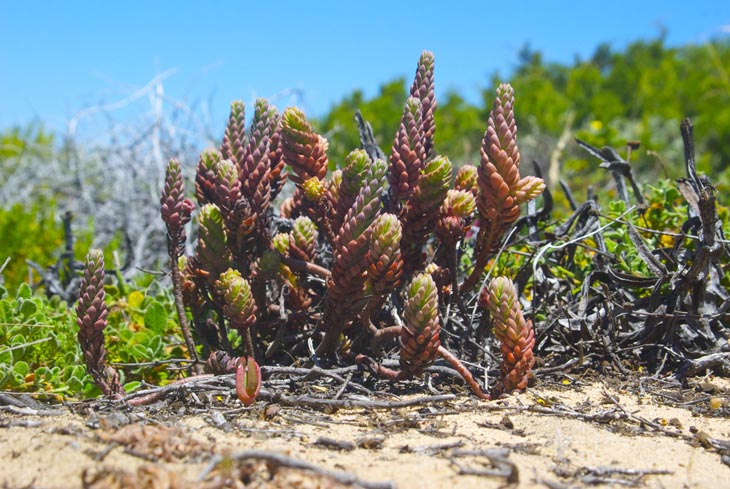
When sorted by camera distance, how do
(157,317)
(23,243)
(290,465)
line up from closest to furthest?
1. (290,465)
2. (157,317)
3. (23,243)

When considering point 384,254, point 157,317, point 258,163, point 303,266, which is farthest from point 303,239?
point 157,317

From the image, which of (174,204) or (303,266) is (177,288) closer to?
(174,204)

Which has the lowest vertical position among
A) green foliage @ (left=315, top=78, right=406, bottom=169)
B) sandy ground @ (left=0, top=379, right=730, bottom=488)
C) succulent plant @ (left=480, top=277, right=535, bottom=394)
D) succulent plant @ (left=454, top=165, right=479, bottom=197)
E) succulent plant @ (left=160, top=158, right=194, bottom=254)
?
sandy ground @ (left=0, top=379, right=730, bottom=488)

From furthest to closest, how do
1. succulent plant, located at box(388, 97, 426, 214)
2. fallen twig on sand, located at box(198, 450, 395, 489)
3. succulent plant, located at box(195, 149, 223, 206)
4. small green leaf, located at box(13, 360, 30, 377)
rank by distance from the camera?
small green leaf, located at box(13, 360, 30, 377) < succulent plant, located at box(195, 149, 223, 206) < succulent plant, located at box(388, 97, 426, 214) < fallen twig on sand, located at box(198, 450, 395, 489)

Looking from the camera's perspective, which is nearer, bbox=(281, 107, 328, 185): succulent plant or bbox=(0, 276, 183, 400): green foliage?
bbox=(281, 107, 328, 185): succulent plant

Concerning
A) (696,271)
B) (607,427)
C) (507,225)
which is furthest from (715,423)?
(507,225)

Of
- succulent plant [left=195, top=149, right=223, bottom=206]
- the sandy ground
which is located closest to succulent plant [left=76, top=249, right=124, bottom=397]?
the sandy ground

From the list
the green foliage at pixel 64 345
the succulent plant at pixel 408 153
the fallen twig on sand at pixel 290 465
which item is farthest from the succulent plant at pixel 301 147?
the fallen twig on sand at pixel 290 465

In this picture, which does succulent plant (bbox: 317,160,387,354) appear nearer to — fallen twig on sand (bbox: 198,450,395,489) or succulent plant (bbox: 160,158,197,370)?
succulent plant (bbox: 160,158,197,370)
